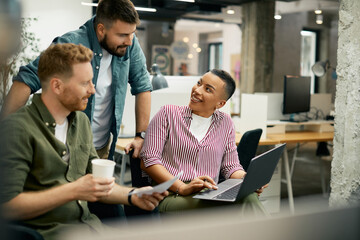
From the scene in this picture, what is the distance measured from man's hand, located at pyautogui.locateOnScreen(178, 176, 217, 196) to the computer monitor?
3151mm

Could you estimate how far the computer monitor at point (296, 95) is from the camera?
16.3 ft

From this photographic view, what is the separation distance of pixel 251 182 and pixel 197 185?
0.27 metres

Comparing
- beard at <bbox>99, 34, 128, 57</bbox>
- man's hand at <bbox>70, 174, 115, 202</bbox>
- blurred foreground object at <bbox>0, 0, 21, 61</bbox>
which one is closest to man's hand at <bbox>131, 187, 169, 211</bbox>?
man's hand at <bbox>70, 174, 115, 202</bbox>

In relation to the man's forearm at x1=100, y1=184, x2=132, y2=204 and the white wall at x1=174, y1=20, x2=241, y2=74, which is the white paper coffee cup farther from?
the white wall at x1=174, y1=20, x2=241, y2=74

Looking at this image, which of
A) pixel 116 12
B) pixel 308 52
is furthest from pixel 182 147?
pixel 308 52

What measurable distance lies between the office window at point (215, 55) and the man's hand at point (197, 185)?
9.47m

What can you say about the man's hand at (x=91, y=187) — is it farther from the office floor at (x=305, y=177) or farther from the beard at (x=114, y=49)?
the office floor at (x=305, y=177)

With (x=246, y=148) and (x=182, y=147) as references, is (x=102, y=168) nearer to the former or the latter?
(x=182, y=147)

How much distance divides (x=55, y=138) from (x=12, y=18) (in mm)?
1199

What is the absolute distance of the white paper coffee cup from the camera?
1298 millimetres

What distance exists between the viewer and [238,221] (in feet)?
1.17

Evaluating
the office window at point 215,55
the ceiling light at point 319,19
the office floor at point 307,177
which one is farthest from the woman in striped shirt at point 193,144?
the ceiling light at point 319,19

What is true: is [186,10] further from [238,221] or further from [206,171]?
[238,221]

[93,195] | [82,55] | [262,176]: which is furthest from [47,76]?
[262,176]
